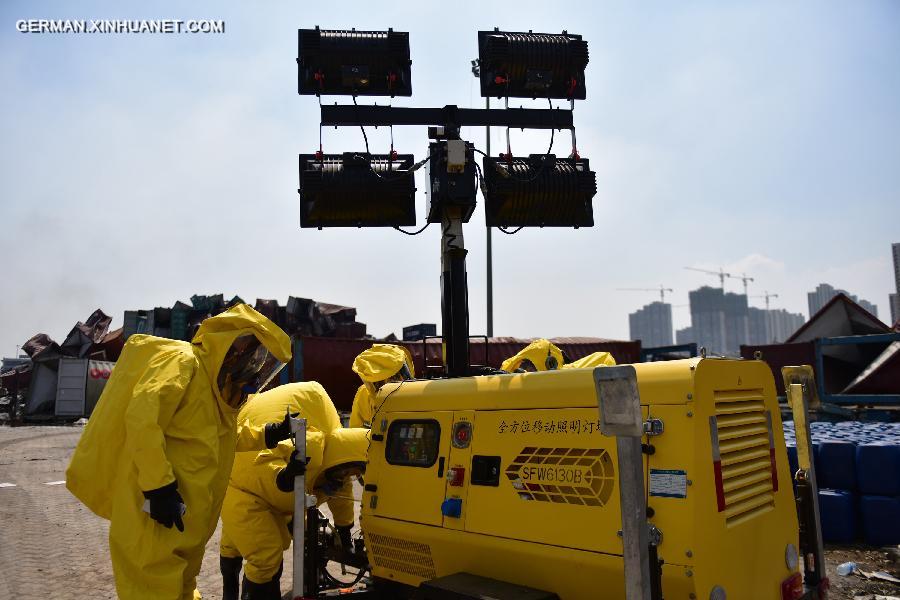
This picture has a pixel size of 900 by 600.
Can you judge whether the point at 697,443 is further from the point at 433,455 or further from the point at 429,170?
the point at 429,170

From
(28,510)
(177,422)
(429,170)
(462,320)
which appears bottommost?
(28,510)

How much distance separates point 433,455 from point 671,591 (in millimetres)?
1532

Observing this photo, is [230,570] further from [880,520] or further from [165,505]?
[880,520]

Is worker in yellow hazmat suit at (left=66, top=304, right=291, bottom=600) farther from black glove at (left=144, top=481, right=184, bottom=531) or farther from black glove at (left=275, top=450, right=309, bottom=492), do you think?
black glove at (left=275, top=450, right=309, bottom=492)

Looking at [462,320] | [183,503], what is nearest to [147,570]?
[183,503]

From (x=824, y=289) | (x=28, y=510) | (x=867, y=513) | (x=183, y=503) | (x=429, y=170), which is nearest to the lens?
(x=183, y=503)

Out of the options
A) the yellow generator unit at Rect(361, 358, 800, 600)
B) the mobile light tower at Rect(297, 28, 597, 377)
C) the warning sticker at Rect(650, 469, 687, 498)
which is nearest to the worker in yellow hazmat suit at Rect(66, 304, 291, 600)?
the yellow generator unit at Rect(361, 358, 800, 600)

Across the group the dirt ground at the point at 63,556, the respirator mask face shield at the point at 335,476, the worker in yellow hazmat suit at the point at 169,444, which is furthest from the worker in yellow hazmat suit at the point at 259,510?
the dirt ground at the point at 63,556

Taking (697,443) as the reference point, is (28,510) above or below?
below

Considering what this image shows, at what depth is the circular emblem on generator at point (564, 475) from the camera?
3033 millimetres

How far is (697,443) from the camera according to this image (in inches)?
112

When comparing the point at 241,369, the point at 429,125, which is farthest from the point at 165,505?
the point at 429,125

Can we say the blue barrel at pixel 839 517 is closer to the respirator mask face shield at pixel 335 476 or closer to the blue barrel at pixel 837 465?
the blue barrel at pixel 837 465

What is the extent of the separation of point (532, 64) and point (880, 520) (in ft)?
19.1
